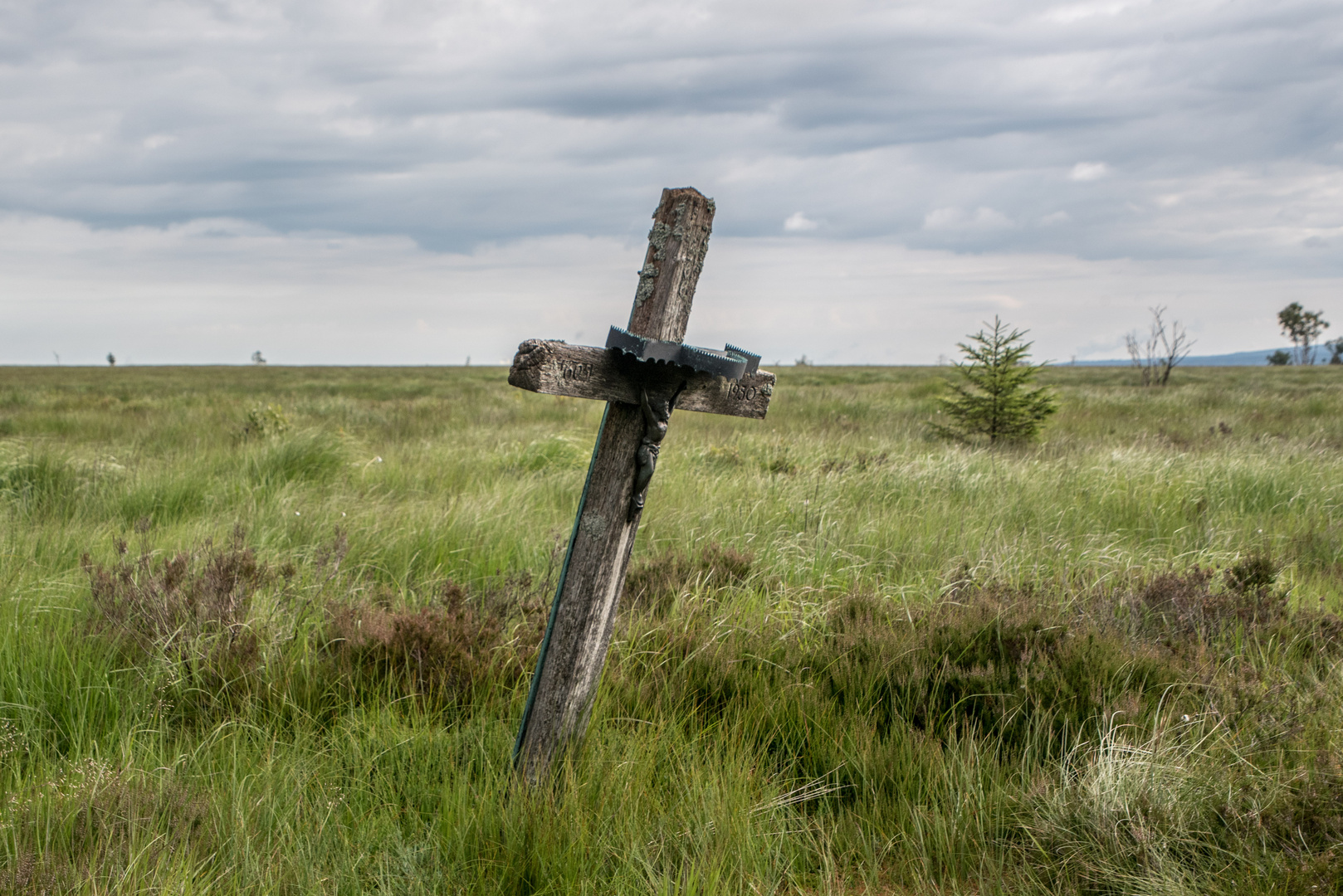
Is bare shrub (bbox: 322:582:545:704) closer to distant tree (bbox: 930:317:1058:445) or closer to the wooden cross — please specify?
the wooden cross

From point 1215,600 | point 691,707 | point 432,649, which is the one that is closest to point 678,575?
point 691,707

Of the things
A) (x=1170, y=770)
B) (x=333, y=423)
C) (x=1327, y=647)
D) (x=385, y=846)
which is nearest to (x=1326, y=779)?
(x=1170, y=770)

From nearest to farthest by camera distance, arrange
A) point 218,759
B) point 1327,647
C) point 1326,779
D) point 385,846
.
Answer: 1. point 385,846
2. point 1326,779
3. point 218,759
4. point 1327,647

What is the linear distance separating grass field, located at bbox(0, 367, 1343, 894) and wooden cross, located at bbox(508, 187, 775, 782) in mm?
205

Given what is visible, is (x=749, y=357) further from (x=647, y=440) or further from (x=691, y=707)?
(x=691, y=707)

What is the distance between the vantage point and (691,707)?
2.96m

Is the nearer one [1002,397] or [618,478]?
[618,478]

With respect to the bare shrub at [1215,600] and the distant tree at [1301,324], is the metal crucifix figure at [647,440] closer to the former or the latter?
the bare shrub at [1215,600]

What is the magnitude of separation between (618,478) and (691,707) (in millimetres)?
1111

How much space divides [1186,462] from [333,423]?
12.7m

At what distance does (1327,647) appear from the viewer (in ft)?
11.8

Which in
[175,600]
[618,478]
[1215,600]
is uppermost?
[618,478]

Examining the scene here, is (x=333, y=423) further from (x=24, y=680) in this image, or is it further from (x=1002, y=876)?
(x=1002, y=876)

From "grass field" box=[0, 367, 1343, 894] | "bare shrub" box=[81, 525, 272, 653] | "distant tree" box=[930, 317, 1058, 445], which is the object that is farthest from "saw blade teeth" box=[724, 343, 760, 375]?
"distant tree" box=[930, 317, 1058, 445]
